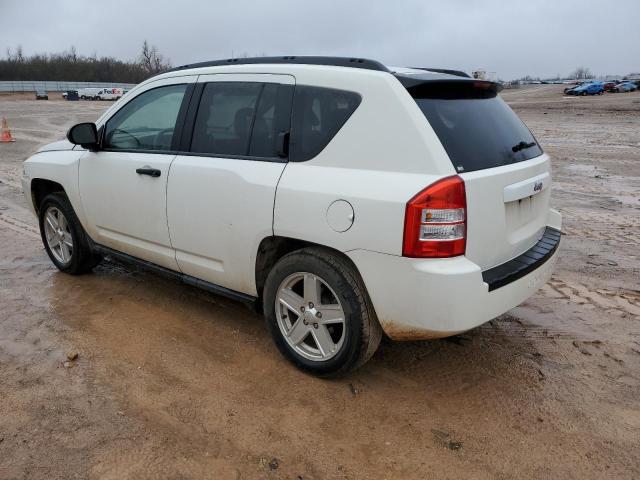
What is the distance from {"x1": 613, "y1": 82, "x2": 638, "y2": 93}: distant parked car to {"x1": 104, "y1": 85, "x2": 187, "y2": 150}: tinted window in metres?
63.0

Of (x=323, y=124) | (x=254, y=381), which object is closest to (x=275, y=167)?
(x=323, y=124)

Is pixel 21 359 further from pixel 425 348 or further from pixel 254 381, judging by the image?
pixel 425 348

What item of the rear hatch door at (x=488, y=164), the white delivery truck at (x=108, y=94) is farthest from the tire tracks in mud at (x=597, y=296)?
the white delivery truck at (x=108, y=94)

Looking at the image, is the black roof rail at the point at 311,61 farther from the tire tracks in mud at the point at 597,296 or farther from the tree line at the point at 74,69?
the tree line at the point at 74,69

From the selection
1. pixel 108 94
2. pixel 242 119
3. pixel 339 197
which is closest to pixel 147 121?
pixel 242 119

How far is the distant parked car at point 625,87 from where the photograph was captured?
186 feet

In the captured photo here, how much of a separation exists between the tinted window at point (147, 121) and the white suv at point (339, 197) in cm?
2

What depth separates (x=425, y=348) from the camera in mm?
3795

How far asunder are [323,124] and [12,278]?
3.62 metres

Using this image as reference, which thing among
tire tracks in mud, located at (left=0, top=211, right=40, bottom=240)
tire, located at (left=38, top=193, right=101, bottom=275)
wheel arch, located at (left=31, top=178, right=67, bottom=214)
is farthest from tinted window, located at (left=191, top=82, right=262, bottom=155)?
tire tracks in mud, located at (left=0, top=211, right=40, bottom=240)

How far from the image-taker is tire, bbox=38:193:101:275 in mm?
4875

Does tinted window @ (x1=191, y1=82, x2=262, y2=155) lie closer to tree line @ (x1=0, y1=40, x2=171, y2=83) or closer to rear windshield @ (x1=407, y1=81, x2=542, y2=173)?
rear windshield @ (x1=407, y1=81, x2=542, y2=173)

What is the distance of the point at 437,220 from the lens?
9.00 feet

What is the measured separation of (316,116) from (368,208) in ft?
2.37
